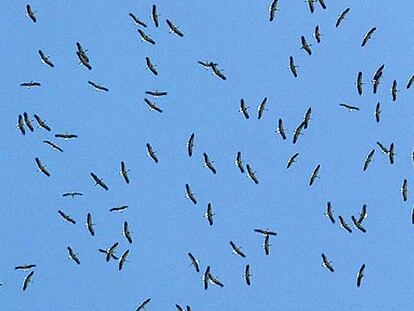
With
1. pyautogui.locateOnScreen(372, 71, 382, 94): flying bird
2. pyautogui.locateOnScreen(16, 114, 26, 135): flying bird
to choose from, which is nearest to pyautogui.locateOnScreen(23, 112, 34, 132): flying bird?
pyautogui.locateOnScreen(16, 114, 26, 135): flying bird

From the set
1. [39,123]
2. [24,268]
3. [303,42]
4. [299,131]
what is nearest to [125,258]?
[24,268]

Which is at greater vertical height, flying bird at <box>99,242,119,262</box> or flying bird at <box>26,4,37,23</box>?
flying bird at <box>26,4,37,23</box>

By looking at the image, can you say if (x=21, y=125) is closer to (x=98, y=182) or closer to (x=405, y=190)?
(x=98, y=182)

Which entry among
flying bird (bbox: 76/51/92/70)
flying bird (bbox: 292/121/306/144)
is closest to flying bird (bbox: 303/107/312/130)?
flying bird (bbox: 292/121/306/144)

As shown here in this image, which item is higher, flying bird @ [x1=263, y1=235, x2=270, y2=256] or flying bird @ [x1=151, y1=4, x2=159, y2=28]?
flying bird @ [x1=151, y1=4, x2=159, y2=28]

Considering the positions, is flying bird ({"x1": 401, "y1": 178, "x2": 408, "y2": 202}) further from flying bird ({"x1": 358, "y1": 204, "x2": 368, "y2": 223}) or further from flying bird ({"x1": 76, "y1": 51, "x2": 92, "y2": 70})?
flying bird ({"x1": 76, "y1": 51, "x2": 92, "y2": 70})

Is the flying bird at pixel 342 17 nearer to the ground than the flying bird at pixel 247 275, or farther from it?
farther from it

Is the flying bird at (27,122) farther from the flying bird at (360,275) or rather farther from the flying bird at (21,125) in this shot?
the flying bird at (360,275)

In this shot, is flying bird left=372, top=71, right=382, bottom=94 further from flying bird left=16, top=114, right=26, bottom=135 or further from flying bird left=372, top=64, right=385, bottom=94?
flying bird left=16, top=114, right=26, bottom=135

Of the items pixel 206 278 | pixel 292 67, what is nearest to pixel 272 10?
pixel 292 67

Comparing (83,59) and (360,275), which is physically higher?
(83,59)

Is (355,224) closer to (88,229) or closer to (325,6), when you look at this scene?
(325,6)

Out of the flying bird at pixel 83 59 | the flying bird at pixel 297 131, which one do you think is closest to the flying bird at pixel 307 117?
the flying bird at pixel 297 131
